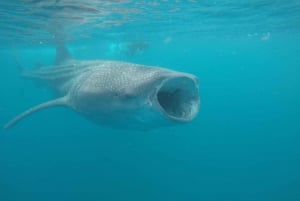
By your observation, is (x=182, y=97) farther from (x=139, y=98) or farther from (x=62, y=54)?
(x=62, y=54)

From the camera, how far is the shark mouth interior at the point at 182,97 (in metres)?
3.99

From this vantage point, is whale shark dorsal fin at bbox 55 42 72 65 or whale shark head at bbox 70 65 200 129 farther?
whale shark dorsal fin at bbox 55 42 72 65

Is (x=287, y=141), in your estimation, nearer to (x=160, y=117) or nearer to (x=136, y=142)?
(x=136, y=142)

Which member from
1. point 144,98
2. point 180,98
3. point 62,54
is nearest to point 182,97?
point 180,98

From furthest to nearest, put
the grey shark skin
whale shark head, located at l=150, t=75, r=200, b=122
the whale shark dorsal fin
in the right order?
the whale shark dorsal fin, the grey shark skin, whale shark head, located at l=150, t=75, r=200, b=122

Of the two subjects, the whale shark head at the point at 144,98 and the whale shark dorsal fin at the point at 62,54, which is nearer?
the whale shark head at the point at 144,98

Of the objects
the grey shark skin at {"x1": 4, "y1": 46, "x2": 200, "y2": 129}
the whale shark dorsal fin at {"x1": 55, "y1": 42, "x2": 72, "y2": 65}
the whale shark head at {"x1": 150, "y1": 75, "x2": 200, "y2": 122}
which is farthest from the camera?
the whale shark dorsal fin at {"x1": 55, "y1": 42, "x2": 72, "y2": 65}

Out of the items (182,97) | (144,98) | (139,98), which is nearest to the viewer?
(144,98)

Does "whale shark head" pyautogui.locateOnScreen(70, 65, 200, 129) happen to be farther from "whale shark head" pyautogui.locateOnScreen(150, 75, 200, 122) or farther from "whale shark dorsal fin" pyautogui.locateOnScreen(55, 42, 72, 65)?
"whale shark dorsal fin" pyautogui.locateOnScreen(55, 42, 72, 65)

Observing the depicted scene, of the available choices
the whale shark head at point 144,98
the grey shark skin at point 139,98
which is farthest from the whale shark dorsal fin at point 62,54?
the whale shark head at point 144,98

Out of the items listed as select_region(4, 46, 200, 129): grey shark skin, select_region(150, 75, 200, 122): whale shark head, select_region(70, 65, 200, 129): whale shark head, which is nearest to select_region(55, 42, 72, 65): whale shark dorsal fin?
select_region(4, 46, 200, 129): grey shark skin

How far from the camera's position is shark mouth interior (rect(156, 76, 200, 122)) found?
3.99 meters

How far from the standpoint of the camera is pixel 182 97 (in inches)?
173

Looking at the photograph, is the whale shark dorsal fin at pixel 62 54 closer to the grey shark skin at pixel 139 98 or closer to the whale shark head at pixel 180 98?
the grey shark skin at pixel 139 98
